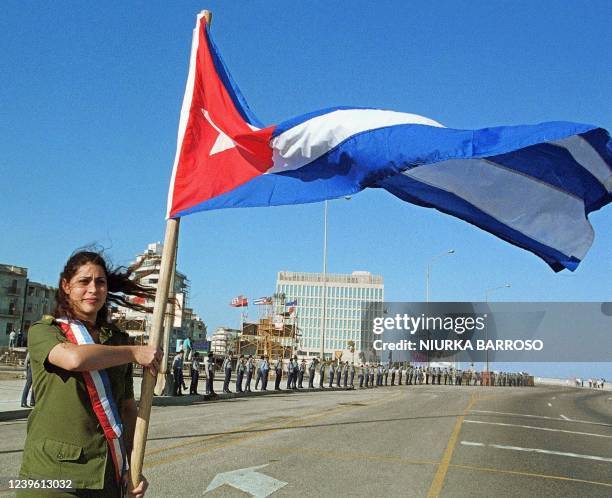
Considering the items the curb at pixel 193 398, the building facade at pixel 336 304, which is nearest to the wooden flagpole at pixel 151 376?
the curb at pixel 193 398

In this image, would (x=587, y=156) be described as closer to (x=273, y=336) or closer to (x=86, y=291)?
(x=86, y=291)

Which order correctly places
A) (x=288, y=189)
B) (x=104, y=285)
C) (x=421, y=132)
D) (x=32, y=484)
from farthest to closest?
(x=288, y=189) < (x=421, y=132) < (x=104, y=285) < (x=32, y=484)

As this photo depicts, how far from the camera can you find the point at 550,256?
19.6ft

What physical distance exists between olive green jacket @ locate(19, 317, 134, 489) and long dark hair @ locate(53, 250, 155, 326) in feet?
0.81

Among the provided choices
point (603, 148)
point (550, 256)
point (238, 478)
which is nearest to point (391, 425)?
point (238, 478)

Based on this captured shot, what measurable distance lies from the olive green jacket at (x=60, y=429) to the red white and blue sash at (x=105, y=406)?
0.09 feet

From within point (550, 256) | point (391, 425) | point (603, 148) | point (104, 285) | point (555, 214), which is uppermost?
point (603, 148)

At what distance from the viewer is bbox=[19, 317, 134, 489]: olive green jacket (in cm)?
269

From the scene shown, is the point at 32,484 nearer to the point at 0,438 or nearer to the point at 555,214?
the point at 555,214

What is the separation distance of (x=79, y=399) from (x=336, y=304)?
A: 180392 millimetres

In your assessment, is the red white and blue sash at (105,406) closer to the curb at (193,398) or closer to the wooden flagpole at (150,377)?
the wooden flagpole at (150,377)

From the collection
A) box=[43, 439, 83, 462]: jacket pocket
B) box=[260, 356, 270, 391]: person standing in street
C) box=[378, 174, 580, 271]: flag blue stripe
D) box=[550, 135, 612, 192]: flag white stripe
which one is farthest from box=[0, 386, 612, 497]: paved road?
box=[260, 356, 270, 391]: person standing in street

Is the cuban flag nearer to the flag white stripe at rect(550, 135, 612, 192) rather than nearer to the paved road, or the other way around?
the flag white stripe at rect(550, 135, 612, 192)

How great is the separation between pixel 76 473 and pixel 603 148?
472 cm
